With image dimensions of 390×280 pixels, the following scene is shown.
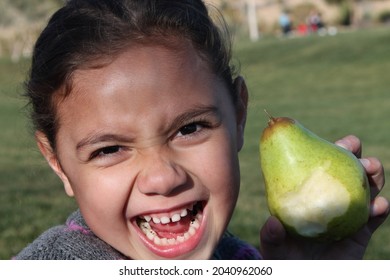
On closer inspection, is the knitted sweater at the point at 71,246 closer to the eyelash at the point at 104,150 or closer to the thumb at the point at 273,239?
the eyelash at the point at 104,150

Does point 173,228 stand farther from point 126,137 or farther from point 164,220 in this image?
point 126,137

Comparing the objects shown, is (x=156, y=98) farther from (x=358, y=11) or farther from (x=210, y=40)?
(x=358, y=11)

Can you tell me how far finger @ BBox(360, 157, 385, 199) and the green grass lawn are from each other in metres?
1.37

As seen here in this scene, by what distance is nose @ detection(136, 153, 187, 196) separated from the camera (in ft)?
7.95

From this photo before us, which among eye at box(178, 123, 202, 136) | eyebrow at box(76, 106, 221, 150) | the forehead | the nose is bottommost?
the nose

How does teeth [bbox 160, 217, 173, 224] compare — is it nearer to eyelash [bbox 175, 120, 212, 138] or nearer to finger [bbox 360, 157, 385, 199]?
eyelash [bbox 175, 120, 212, 138]

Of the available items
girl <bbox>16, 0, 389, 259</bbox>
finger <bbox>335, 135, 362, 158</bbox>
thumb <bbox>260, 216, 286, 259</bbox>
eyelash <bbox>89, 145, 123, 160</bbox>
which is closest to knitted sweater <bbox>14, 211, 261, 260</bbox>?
girl <bbox>16, 0, 389, 259</bbox>

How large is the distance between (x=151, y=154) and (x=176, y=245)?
321 millimetres

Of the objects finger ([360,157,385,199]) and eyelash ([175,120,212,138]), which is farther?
finger ([360,157,385,199])

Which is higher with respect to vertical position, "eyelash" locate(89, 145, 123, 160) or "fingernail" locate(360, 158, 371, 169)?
"eyelash" locate(89, 145, 123, 160)

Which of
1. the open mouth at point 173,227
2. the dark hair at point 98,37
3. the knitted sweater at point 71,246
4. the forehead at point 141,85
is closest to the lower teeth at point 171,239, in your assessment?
the open mouth at point 173,227

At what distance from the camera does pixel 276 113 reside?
17672 mm

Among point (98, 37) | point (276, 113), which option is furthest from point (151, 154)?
point (276, 113)
